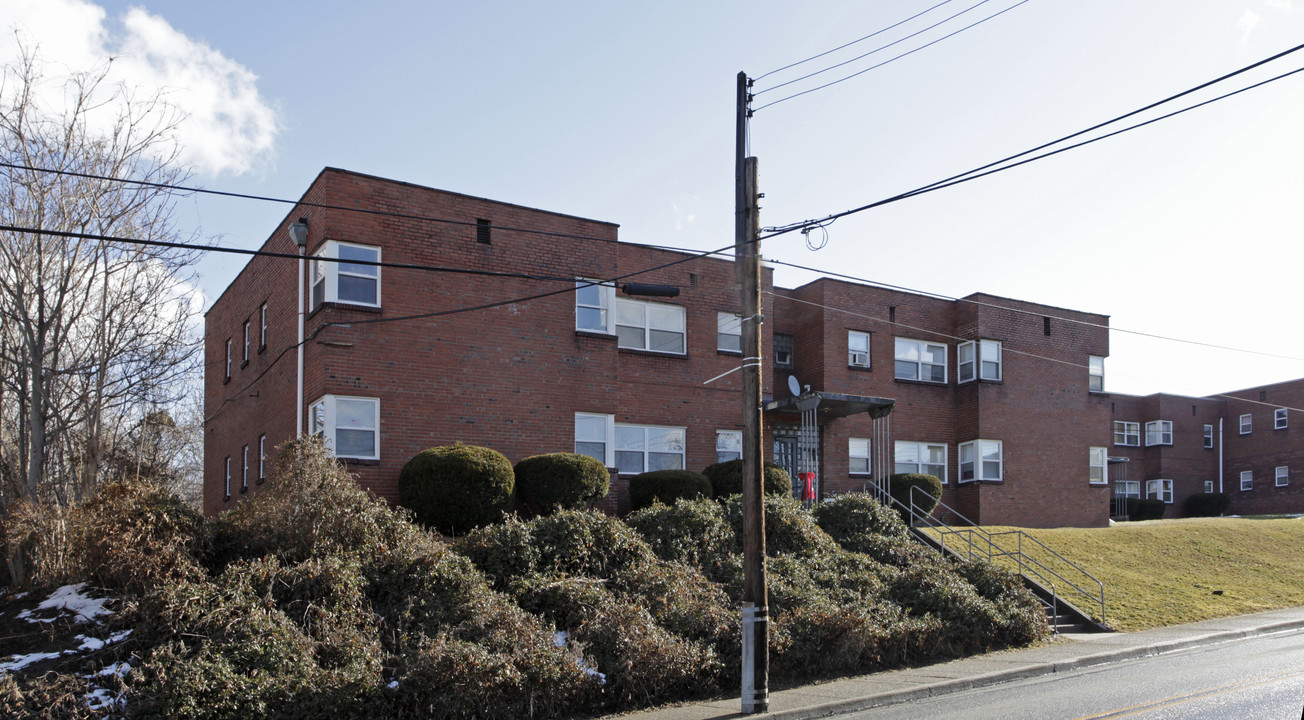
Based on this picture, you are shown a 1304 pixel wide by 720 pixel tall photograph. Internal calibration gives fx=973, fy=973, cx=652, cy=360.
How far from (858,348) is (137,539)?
62.1 feet

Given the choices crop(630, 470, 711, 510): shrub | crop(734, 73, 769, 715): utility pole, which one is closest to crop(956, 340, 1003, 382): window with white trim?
crop(630, 470, 711, 510): shrub

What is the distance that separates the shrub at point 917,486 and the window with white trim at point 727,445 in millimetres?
4379

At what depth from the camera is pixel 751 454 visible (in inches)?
475

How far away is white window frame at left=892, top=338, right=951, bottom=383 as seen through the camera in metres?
27.1

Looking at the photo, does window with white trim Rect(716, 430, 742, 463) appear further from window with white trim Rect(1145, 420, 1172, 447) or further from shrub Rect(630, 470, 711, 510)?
window with white trim Rect(1145, 420, 1172, 447)

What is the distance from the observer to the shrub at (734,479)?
2014 centimetres

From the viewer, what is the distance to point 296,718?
385 inches

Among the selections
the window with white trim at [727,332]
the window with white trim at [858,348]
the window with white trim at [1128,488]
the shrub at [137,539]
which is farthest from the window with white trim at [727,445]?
the window with white trim at [1128,488]

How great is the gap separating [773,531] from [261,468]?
11.5m

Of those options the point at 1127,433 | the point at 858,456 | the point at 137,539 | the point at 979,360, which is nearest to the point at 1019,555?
the point at 858,456

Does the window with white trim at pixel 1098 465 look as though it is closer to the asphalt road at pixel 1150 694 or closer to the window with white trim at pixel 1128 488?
the window with white trim at pixel 1128 488

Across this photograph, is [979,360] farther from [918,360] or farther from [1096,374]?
[1096,374]

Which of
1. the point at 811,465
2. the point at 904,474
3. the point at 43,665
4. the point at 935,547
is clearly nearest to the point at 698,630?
the point at 43,665

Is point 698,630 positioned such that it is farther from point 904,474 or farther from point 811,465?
point 904,474
